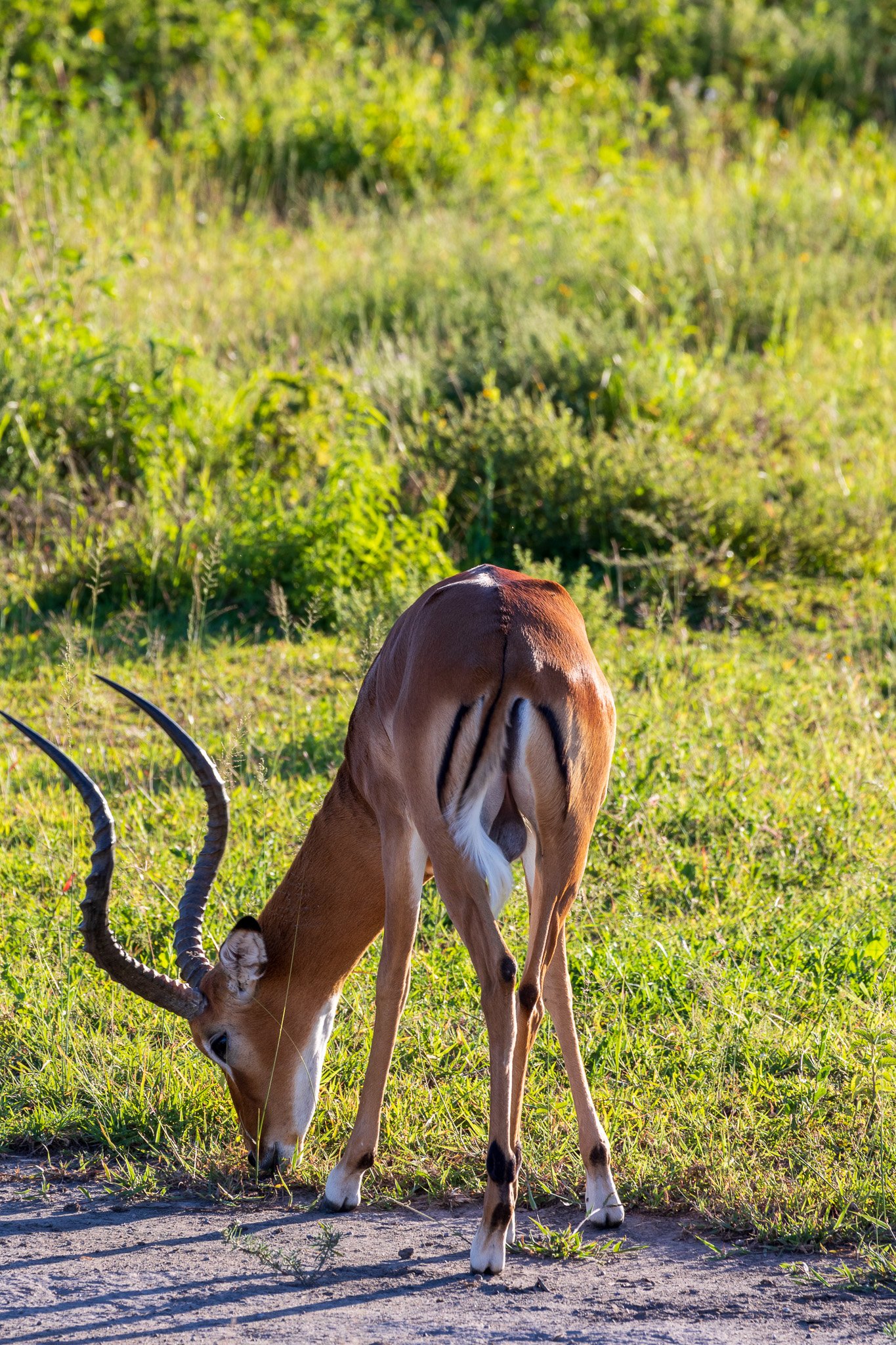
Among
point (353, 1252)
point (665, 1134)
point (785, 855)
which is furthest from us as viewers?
point (785, 855)

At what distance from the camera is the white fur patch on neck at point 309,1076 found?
12.0ft

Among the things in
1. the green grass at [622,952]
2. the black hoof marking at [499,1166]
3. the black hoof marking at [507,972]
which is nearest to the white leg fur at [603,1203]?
the green grass at [622,952]

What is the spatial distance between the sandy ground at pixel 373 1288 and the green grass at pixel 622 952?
0.57 ft

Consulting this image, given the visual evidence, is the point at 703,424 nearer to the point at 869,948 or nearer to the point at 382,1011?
the point at 869,948

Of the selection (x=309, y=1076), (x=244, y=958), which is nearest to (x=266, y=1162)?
(x=309, y=1076)

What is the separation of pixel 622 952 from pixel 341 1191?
130cm

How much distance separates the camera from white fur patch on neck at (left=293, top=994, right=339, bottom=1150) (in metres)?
3.67

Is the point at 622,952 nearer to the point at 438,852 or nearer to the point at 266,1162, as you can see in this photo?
the point at 266,1162

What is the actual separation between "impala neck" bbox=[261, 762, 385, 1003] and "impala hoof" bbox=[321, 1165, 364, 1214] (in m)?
0.47

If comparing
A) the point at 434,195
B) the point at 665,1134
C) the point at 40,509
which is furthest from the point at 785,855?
the point at 434,195

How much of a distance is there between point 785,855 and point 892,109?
12458 mm

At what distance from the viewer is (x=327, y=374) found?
7922mm

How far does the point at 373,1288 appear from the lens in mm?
3166

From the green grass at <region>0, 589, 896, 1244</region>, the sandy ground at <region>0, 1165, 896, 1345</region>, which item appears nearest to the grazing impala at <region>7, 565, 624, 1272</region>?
the sandy ground at <region>0, 1165, 896, 1345</region>
